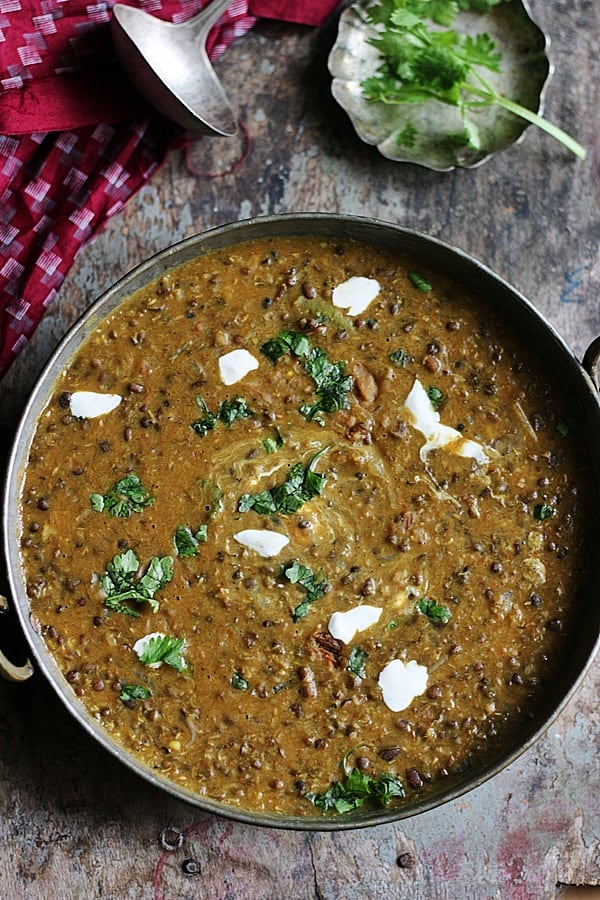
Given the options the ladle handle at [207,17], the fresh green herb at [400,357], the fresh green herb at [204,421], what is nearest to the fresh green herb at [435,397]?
the fresh green herb at [400,357]

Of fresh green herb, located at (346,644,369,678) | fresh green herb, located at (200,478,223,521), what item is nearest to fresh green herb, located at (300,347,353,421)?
fresh green herb, located at (200,478,223,521)

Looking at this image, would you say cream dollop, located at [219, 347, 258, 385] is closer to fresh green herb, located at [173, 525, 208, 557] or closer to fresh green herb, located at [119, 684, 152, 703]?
fresh green herb, located at [173, 525, 208, 557]

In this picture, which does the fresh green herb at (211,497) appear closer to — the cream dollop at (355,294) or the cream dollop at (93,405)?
the cream dollop at (93,405)

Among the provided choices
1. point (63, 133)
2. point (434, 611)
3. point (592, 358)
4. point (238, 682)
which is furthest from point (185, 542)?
point (63, 133)

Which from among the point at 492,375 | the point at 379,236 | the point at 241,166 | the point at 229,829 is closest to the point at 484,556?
the point at 492,375

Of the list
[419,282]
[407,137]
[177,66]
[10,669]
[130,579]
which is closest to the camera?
[10,669]

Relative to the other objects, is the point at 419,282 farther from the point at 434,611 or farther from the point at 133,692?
the point at 133,692

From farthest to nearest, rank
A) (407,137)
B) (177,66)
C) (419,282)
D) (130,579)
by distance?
(407,137) < (177,66) < (419,282) < (130,579)
